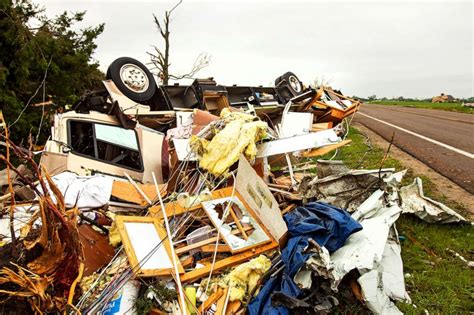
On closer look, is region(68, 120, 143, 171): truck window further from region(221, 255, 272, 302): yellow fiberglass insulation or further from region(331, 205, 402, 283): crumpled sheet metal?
region(331, 205, 402, 283): crumpled sheet metal

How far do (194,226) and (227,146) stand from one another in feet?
3.43

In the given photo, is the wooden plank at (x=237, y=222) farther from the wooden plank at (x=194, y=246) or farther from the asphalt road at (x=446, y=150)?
the asphalt road at (x=446, y=150)

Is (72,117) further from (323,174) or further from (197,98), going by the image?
(323,174)

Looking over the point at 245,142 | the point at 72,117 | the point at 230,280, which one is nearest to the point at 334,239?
the point at 230,280

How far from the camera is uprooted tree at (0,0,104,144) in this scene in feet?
23.7

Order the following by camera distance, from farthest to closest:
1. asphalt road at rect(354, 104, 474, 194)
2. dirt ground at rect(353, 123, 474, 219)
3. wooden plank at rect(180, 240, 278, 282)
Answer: asphalt road at rect(354, 104, 474, 194)
dirt ground at rect(353, 123, 474, 219)
wooden plank at rect(180, 240, 278, 282)

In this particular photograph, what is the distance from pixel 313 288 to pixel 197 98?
205 inches

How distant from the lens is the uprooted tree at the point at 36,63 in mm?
7211

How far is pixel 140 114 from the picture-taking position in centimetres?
612

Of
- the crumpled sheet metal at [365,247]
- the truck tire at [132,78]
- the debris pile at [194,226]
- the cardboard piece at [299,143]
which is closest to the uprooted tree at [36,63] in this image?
the truck tire at [132,78]

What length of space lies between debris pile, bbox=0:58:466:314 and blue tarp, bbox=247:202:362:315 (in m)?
0.01

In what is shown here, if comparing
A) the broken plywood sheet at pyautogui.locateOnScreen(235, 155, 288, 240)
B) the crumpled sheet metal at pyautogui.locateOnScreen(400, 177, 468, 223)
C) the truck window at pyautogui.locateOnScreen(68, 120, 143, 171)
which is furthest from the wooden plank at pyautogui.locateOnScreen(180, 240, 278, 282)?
the truck window at pyautogui.locateOnScreen(68, 120, 143, 171)

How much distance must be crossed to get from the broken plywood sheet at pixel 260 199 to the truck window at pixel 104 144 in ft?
6.31

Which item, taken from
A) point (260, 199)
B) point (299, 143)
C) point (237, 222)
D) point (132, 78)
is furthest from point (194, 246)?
point (132, 78)
